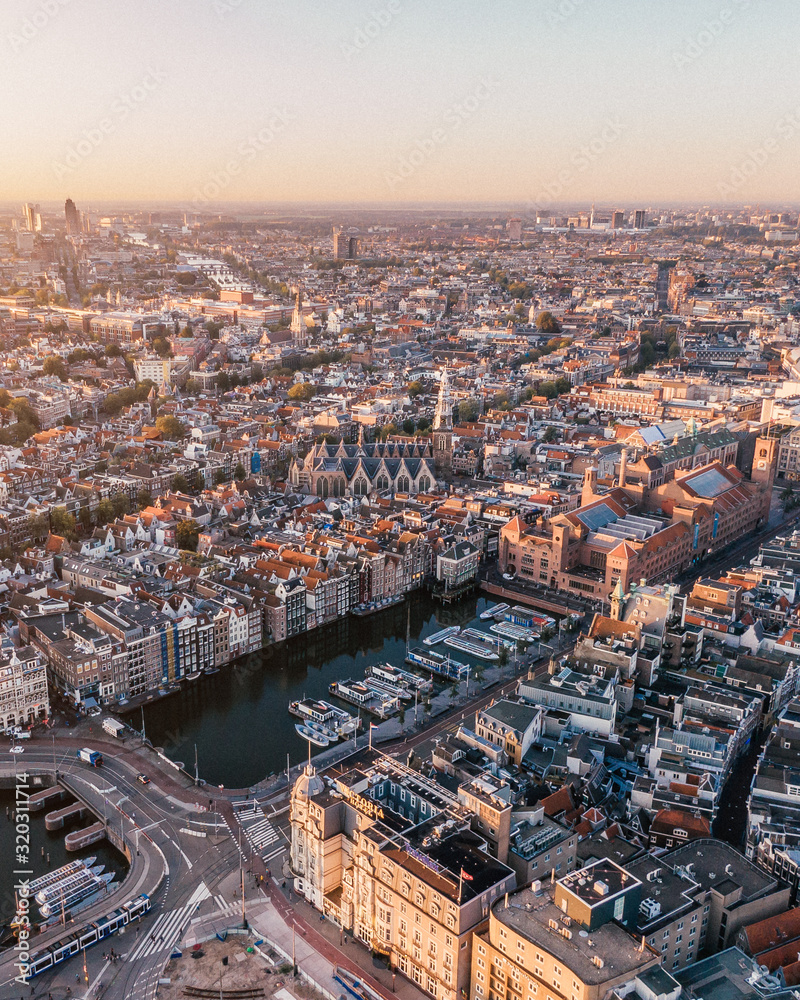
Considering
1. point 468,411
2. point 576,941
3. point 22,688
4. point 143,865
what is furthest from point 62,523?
point 468,411

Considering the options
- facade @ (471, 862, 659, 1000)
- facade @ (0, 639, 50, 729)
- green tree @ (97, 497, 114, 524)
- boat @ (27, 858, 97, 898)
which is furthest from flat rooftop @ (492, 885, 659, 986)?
green tree @ (97, 497, 114, 524)

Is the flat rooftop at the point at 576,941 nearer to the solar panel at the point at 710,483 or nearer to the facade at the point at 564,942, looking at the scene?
the facade at the point at 564,942

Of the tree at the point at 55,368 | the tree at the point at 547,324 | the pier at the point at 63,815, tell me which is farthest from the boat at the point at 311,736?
the tree at the point at 547,324

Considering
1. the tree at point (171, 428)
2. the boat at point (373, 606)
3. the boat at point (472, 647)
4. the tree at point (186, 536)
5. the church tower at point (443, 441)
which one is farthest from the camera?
the tree at point (171, 428)

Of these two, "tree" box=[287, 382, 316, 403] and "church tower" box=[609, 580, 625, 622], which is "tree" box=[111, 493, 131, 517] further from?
"tree" box=[287, 382, 316, 403]

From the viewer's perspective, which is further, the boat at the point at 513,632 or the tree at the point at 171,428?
the tree at the point at 171,428

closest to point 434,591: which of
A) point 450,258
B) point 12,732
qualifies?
point 12,732
